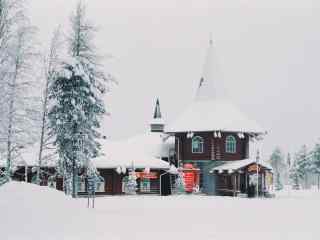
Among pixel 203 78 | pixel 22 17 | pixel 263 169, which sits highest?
pixel 203 78

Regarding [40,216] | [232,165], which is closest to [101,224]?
[40,216]

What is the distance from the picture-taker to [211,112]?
55438mm

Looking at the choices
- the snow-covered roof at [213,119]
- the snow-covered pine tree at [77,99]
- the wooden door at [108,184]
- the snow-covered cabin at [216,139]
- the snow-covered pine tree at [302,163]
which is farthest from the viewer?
the snow-covered pine tree at [302,163]

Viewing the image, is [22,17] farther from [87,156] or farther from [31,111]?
[87,156]

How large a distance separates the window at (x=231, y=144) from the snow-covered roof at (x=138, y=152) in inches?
261

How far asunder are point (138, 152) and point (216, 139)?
7.42m

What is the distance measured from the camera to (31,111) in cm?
2698

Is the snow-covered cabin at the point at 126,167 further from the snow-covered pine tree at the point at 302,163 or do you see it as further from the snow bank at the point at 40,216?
the snow-covered pine tree at the point at 302,163

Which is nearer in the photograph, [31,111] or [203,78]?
[31,111]

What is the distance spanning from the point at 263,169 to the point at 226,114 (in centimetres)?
702

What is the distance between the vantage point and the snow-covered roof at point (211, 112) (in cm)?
5372

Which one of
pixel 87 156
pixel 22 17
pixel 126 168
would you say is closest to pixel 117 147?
pixel 126 168

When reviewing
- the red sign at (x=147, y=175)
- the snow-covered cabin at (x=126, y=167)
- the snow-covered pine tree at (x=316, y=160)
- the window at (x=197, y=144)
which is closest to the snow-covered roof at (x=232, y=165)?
the window at (x=197, y=144)

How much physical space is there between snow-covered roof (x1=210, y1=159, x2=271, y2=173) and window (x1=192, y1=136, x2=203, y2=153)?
2237 mm
